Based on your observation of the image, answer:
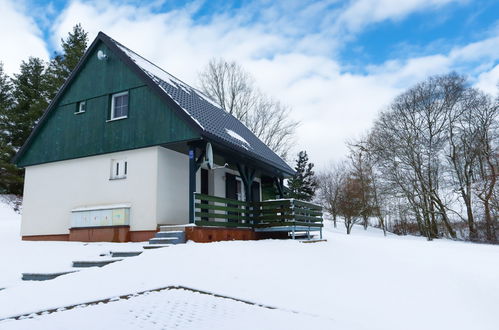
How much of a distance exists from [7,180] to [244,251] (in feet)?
78.2

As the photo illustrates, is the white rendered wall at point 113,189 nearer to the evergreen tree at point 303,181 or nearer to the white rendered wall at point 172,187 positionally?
the white rendered wall at point 172,187

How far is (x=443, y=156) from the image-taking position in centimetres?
2492

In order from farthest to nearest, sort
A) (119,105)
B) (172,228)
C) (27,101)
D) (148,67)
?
(27,101) < (148,67) < (119,105) < (172,228)

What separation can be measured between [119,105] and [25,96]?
842 inches

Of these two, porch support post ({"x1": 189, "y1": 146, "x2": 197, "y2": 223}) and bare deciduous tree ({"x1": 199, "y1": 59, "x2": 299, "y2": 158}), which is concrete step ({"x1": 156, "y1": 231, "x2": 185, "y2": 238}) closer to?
porch support post ({"x1": 189, "y1": 146, "x2": 197, "y2": 223})

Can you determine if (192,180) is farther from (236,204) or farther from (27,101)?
(27,101)

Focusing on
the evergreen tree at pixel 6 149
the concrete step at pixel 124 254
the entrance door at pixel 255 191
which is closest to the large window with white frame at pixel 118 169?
the concrete step at pixel 124 254

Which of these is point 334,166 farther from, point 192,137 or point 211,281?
point 211,281

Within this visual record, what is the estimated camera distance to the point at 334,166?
41.6 m

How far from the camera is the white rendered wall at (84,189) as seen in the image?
36.2 feet

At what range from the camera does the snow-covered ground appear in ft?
13.9

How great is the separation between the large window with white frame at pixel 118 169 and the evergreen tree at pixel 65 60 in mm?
20178

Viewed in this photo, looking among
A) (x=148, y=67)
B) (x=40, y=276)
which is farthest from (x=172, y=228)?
(x=148, y=67)

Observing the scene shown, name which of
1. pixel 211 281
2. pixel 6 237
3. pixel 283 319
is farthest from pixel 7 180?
pixel 283 319
